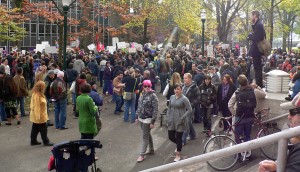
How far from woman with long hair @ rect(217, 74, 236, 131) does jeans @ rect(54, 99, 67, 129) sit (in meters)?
4.61

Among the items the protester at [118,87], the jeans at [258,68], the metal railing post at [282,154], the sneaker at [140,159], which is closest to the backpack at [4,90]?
the protester at [118,87]

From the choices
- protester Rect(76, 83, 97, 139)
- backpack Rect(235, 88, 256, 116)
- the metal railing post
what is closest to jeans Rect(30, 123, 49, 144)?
protester Rect(76, 83, 97, 139)

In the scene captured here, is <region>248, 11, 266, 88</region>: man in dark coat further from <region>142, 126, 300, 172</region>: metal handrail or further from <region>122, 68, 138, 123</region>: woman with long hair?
<region>142, 126, 300, 172</region>: metal handrail

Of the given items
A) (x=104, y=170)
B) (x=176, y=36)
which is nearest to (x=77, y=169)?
(x=104, y=170)

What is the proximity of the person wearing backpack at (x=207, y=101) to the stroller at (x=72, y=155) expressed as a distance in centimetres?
494

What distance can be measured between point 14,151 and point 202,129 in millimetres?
5365

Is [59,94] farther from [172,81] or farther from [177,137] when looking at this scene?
[177,137]

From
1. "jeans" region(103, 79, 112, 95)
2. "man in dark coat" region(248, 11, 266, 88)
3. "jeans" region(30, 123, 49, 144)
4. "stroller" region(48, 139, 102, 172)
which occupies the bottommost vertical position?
"jeans" region(30, 123, 49, 144)

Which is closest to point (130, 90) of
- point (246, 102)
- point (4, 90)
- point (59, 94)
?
point (59, 94)

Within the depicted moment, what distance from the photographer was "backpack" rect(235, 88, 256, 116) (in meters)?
7.82

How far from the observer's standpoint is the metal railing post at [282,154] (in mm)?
2273

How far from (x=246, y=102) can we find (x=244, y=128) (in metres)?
0.59

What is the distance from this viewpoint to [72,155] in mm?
6219

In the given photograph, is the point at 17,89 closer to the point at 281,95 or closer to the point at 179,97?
the point at 179,97
